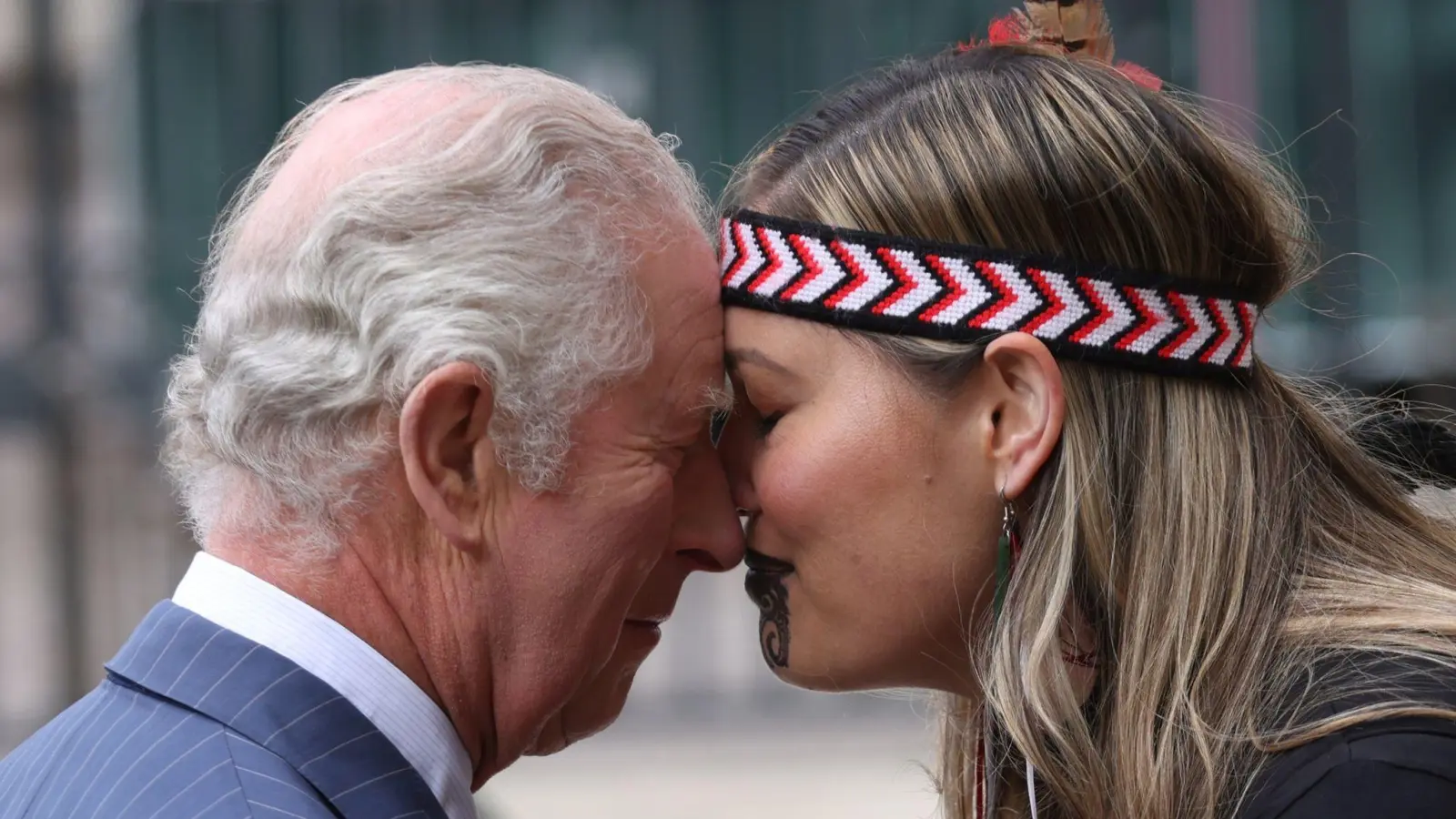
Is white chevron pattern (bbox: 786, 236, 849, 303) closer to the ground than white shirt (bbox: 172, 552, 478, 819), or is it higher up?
higher up

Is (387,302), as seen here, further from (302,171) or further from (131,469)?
(131,469)

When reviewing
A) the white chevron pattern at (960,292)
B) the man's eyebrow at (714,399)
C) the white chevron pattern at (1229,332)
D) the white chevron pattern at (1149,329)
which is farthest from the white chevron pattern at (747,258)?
the white chevron pattern at (1229,332)

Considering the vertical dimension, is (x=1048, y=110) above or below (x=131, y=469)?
above

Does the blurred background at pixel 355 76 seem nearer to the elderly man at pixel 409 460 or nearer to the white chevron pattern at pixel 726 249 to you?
the white chevron pattern at pixel 726 249

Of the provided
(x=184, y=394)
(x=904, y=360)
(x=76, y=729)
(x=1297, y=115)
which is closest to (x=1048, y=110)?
(x=904, y=360)

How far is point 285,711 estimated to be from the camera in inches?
70.3

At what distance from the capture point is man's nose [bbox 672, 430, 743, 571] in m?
2.29

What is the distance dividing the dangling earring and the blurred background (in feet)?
11.0

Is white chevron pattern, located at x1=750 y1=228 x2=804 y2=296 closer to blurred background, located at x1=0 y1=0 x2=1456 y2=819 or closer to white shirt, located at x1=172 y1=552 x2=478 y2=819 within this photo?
white shirt, located at x1=172 y1=552 x2=478 y2=819

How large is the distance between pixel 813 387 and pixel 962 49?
1.85 feet

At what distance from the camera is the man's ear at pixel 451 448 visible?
1880 millimetres

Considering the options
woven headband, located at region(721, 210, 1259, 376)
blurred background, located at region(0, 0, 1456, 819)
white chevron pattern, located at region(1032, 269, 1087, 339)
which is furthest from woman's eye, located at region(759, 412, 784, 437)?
blurred background, located at region(0, 0, 1456, 819)

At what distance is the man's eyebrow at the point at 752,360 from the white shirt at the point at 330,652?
635 mm

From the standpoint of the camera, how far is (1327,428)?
2246mm
